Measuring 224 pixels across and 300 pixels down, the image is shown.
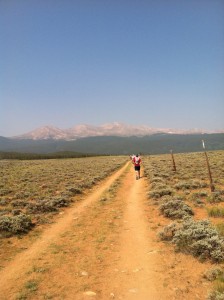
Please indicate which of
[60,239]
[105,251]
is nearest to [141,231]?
[105,251]

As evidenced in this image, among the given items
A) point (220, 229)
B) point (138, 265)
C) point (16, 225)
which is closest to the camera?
point (138, 265)

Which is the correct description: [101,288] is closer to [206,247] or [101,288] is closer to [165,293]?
[165,293]

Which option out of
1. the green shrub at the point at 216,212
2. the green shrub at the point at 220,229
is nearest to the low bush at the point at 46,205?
the green shrub at the point at 216,212

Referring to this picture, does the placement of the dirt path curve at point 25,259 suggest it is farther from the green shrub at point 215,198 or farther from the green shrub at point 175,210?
the green shrub at point 215,198

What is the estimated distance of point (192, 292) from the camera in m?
7.66

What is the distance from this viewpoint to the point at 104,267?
31.5ft

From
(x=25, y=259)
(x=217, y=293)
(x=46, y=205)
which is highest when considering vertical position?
(x=46, y=205)

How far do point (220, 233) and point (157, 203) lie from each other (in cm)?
761

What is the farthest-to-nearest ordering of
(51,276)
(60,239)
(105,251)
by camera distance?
1. (60,239)
2. (105,251)
3. (51,276)

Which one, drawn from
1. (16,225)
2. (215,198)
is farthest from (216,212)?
(16,225)

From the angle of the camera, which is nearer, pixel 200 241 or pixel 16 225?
pixel 200 241

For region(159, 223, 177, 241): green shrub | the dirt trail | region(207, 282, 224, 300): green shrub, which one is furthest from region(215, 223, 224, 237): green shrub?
region(207, 282, 224, 300): green shrub

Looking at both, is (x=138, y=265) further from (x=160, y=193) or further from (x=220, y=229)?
(x=160, y=193)

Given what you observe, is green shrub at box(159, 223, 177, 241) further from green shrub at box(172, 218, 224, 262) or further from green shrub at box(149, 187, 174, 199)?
green shrub at box(149, 187, 174, 199)
